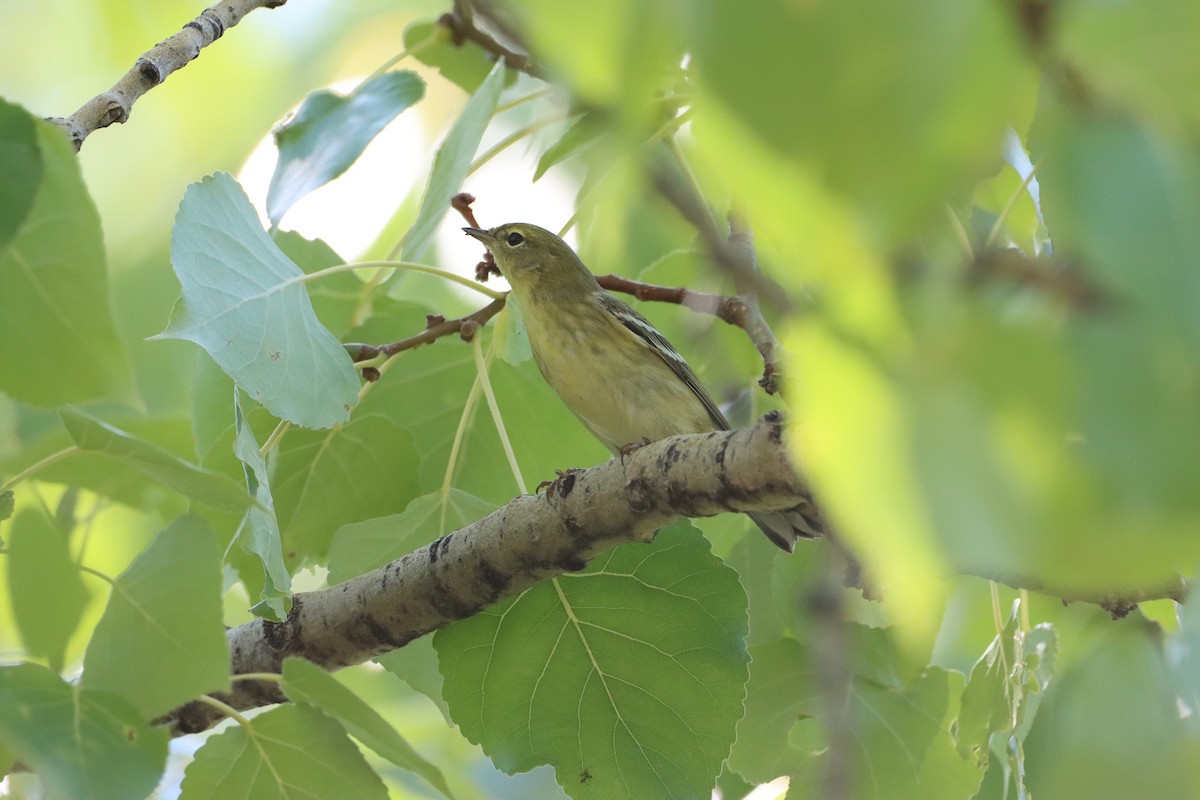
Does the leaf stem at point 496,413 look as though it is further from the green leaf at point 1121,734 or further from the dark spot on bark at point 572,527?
the green leaf at point 1121,734

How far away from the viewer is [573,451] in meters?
3.12

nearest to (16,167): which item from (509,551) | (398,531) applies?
(509,551)

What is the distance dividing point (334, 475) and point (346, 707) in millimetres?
1111

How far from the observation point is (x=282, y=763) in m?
1.92

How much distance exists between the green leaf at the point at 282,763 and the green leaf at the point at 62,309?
2.31ft

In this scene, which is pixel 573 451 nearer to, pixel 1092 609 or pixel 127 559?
pixel 1092 609

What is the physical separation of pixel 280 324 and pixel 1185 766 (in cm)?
156

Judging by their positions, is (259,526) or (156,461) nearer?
(156,461)

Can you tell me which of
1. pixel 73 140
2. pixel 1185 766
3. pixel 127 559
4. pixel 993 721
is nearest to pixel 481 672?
pixel 993 721

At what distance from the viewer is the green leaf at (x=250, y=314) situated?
6.09 feet

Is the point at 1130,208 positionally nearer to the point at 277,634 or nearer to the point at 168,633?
the point at 168,633

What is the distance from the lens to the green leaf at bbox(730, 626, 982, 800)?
8.32ft

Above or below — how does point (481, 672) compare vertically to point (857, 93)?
below

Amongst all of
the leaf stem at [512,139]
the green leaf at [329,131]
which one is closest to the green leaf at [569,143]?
the leaf stem at [512,139]
